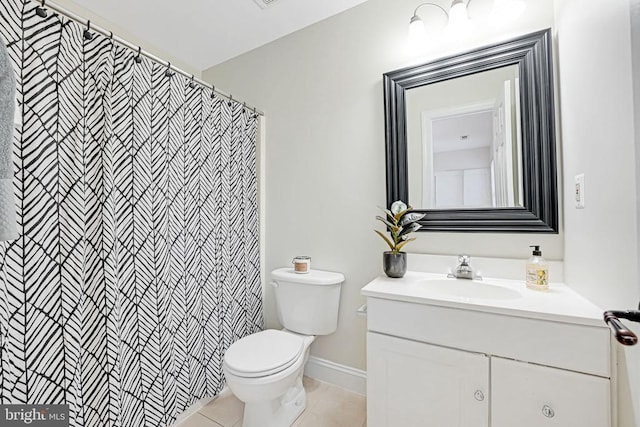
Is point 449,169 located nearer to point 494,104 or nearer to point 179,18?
point 494,104

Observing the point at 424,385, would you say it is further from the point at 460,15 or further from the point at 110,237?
the point at 460,15

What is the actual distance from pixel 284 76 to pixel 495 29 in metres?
1.26

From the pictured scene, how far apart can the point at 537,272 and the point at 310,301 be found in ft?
3.60

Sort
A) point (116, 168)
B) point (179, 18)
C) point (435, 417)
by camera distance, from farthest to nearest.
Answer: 1. point (179, 18)
2. point (116, 168)
3. point (435, 417)

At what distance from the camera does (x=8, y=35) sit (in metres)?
0.90

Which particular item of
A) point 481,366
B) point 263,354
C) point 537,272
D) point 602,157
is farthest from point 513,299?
point 263,354

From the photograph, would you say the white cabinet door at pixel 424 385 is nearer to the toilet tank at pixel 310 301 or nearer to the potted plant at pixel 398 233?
the potted plant at pixel 398 233

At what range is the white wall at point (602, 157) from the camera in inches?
29.2

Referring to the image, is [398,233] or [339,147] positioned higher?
[339,147]

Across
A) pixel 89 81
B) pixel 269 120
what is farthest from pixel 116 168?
pixel 269 120

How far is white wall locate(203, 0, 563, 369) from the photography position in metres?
1.56

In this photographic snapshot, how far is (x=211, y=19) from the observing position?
1.80m

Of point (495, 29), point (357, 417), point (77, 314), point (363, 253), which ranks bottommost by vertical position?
point (357, 417)

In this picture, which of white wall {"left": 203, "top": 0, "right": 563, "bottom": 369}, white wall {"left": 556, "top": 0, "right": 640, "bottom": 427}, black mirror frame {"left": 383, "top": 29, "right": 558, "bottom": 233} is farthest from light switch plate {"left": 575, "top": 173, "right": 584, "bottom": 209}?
white wall {"left": 203, "top": 0, "right": 563, "bottom": 369}
